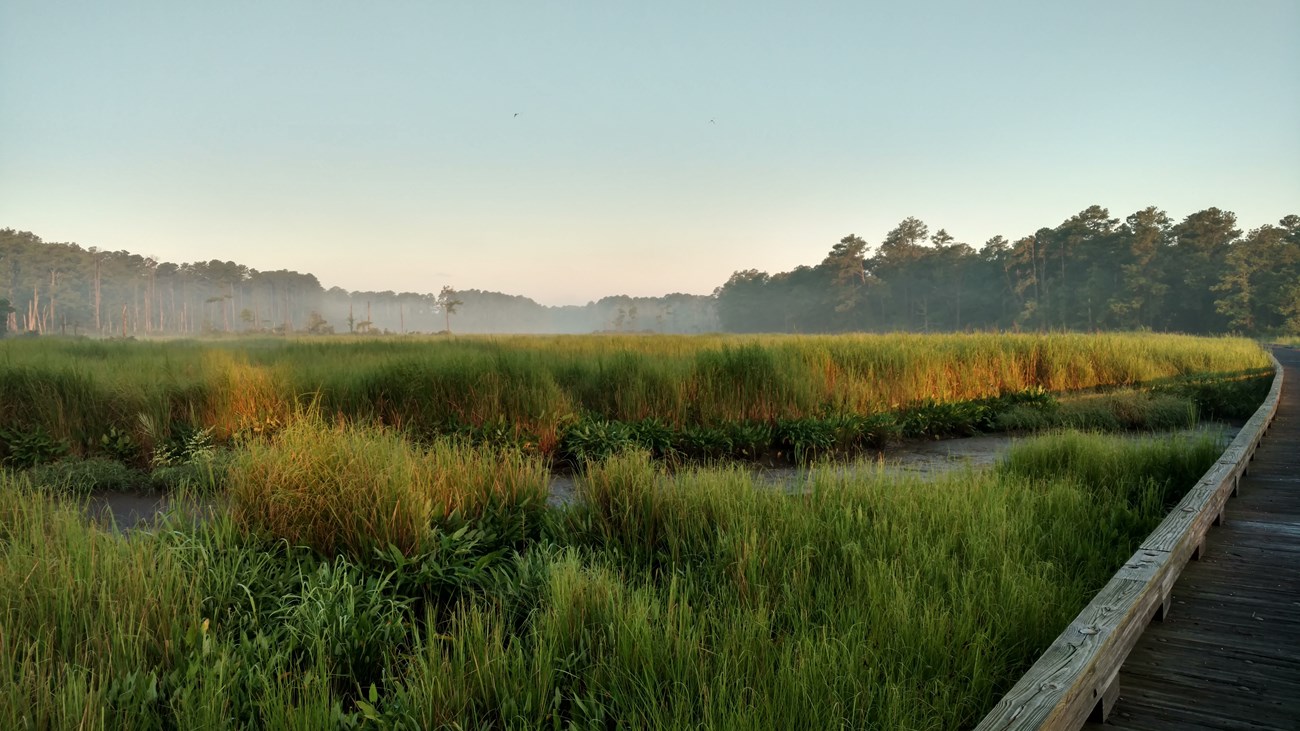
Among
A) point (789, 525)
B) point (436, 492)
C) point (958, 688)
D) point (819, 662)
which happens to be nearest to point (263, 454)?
point (436, 492)

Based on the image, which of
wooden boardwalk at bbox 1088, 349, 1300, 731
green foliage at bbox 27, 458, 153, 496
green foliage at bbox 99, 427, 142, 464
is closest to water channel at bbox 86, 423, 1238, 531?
green foliage at bbox 27, 458, 153, 496

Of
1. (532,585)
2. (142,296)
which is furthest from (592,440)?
(142,296)

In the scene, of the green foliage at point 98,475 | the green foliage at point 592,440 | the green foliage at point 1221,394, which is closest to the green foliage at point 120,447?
the green foliage at point 98,475

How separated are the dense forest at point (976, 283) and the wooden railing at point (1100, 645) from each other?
18563mm

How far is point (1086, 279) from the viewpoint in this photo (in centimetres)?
6150

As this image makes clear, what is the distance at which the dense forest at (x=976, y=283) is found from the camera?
51438mm

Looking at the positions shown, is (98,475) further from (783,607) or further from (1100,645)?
(1100,645)

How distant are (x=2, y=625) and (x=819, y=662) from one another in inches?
126

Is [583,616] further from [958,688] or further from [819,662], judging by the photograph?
[958,688]

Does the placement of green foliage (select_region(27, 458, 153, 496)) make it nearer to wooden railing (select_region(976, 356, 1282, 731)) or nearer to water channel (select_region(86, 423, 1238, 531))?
water channel (select_region(86, 423, 1238, 531))

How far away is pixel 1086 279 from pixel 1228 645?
229ft

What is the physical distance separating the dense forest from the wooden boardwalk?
1711 cm

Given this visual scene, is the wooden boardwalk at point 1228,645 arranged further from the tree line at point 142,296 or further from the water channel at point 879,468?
the tree line at point 142,296

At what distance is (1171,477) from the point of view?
246 inches
